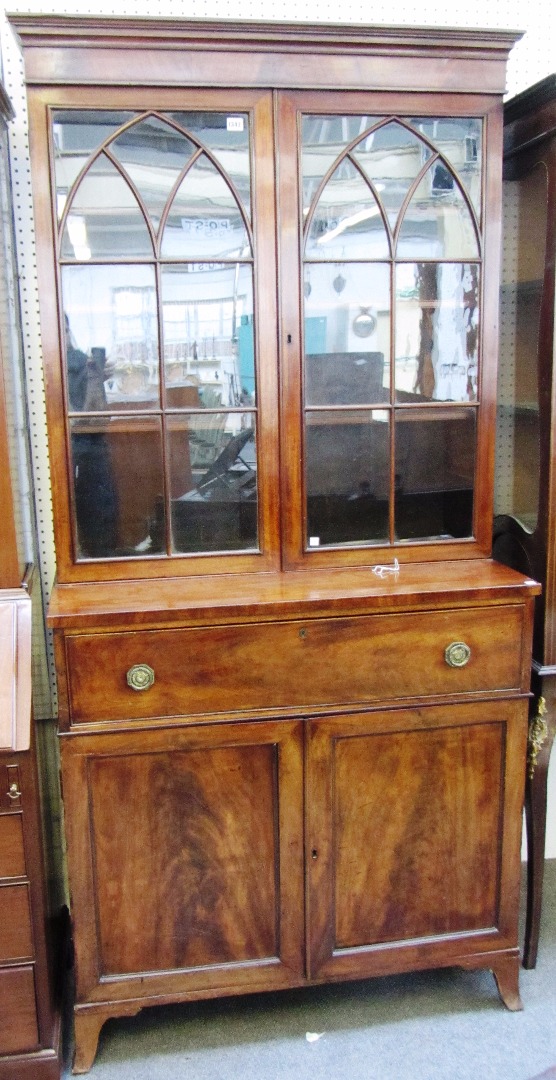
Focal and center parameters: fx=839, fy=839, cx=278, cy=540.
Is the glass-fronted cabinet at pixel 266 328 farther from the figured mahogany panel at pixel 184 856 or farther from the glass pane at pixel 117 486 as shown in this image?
the figured mahogany panel at pixel 184 856

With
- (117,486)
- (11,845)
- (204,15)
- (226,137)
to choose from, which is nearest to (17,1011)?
(11,845)

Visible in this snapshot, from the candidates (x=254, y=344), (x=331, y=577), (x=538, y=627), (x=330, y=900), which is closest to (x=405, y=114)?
(x=254, y=344)

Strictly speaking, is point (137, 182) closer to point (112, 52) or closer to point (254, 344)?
point (112, 52)

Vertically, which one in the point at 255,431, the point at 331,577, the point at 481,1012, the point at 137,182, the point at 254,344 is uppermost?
the point at 137,182

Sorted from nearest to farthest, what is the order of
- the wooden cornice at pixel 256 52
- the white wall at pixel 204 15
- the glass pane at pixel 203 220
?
1. the wooden cornice at pixel 256 52
2. the glass pane at pixel 203 220
3. the white wall at pixel 204 15

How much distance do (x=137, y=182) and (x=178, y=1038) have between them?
1995 millimetres

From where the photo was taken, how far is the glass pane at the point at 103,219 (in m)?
1.85

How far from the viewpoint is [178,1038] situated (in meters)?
2.01

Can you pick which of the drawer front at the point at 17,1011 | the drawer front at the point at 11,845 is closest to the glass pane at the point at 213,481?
the drawer front at the point at 11,845

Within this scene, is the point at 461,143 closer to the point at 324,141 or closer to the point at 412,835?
the point at 324,141

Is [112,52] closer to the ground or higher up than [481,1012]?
higher up

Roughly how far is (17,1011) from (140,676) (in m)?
0.78

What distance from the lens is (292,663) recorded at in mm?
1863

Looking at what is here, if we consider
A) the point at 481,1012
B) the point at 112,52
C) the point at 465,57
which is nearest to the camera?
the point at 112,52
